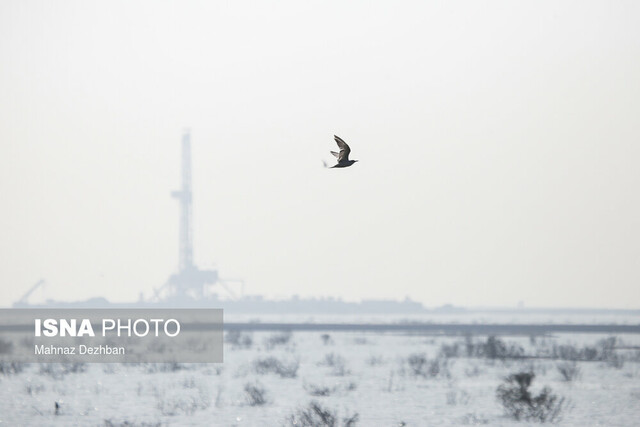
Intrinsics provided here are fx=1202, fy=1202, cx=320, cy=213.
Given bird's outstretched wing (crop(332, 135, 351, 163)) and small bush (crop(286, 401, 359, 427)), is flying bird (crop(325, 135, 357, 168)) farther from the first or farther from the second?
small bush (crop(286, 401, 359, 427))

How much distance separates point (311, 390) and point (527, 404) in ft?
29.7

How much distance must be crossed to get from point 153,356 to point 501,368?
17.6 m

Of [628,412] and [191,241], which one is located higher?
[191,241]

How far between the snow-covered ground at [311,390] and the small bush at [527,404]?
0.39 meters

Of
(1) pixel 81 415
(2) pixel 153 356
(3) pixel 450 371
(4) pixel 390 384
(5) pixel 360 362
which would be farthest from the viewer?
(2) pixel 153 356

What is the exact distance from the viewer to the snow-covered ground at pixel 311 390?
32.9 metres

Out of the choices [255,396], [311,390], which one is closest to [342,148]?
[255,396]

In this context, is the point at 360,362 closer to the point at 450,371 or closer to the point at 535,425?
the point at 450,371

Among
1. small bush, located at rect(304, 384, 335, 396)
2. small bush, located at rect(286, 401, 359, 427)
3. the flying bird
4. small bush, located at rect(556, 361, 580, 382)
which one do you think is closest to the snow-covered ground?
small bush, located at rect(304, 384, 335, 396)

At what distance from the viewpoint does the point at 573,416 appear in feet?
109

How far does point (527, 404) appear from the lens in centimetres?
3359

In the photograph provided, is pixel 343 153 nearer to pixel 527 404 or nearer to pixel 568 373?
pixel 527 404

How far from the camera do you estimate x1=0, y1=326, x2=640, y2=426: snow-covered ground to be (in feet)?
108

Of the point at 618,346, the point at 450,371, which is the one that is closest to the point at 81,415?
the point at 450,371
